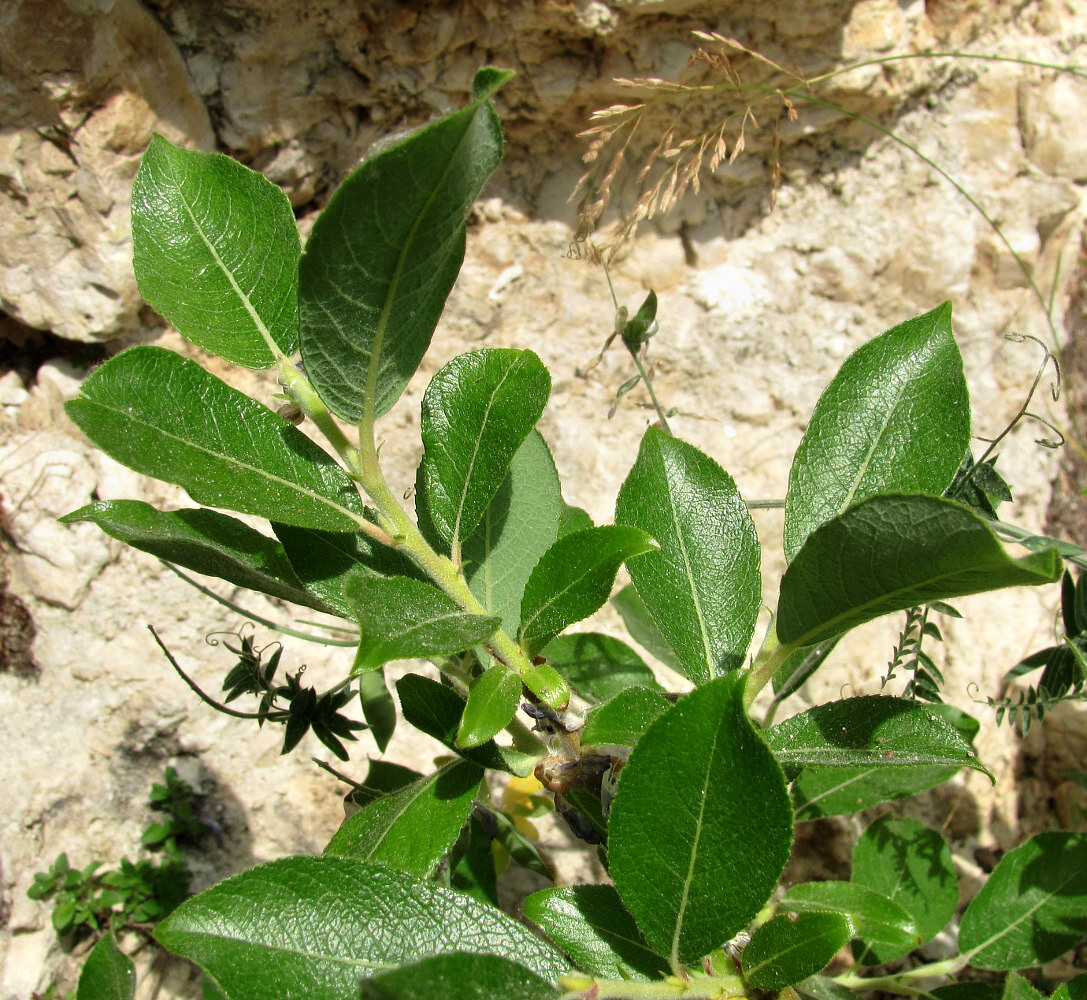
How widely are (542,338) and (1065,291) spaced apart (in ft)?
4.69

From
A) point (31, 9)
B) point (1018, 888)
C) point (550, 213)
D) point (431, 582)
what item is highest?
point (31, 9)

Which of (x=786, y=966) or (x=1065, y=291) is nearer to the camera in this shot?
(x=786, y=966)

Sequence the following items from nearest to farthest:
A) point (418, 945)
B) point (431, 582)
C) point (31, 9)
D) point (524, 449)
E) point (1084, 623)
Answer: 1. point (418, 945)
2. point (431, 582)
3. point (524, 449)
4. point (1084, 623)
5. point (31, 9)

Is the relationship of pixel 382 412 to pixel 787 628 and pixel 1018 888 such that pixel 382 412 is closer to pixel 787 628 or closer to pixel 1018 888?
pixel 787 628

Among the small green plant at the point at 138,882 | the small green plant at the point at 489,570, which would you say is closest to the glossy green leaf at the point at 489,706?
the small green plant at the point at 489,570

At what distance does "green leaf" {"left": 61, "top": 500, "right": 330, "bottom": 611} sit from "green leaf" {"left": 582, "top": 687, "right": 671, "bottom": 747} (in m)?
0.33

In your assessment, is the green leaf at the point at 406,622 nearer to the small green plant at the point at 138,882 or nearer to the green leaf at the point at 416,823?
the green leaf at the point at 416,823

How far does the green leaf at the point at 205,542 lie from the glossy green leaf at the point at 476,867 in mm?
682

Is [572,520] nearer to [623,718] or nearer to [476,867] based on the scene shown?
[623,718]

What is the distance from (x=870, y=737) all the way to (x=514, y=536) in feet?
1.62

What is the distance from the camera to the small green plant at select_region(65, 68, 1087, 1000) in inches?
31.2

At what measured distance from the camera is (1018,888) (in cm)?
150

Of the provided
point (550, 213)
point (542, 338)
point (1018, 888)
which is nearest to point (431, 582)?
point (1018, 888)

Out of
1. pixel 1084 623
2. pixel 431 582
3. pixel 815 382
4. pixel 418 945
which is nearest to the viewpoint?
pixel 418 945
